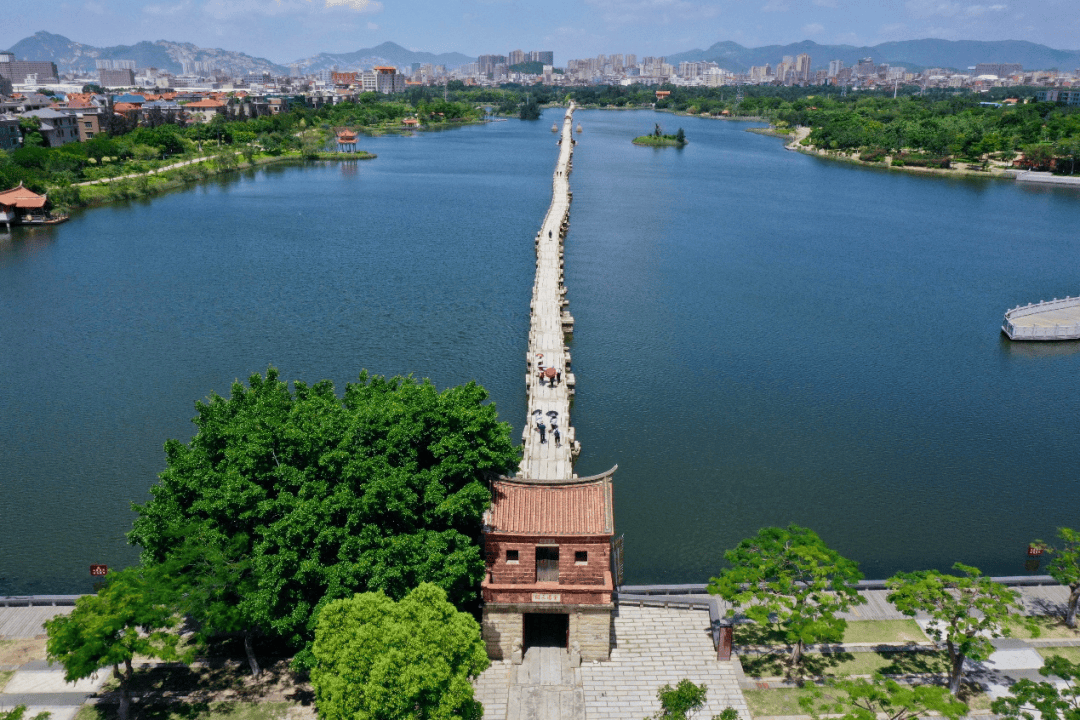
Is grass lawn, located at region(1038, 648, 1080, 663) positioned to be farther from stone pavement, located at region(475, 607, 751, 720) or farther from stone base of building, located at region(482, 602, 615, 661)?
stone base of building, located at region(482, 602, 615, 661)

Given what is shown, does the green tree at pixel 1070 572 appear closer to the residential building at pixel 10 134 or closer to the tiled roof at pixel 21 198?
the tiled roof at pixel 21 198

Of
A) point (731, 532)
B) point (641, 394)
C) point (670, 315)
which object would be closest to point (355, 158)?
point (670, 315)

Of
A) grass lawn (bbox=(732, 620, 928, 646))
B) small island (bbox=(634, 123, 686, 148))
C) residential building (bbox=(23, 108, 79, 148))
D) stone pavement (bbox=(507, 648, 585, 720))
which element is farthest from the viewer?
small island (bbox=(634, 123, 686, 148))

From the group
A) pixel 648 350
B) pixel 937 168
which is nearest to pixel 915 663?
pixel 648 350

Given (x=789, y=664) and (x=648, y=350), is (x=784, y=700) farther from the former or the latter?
(x=648, y=350)

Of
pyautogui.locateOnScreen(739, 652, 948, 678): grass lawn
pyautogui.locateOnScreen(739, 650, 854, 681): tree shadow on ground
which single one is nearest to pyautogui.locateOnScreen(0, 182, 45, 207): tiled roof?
pyautogui.locateOnScreen(739, 650, 854, 681): tree shadow on ground

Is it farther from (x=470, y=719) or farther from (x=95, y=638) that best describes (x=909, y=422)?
(x=95, y=638)
